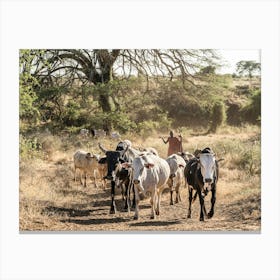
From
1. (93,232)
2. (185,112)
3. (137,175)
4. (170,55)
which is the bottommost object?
(93,232)

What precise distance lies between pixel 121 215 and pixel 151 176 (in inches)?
29.6

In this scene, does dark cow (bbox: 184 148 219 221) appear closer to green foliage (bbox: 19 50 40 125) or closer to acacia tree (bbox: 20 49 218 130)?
acacia tree (bbox: 20 49 218 130)

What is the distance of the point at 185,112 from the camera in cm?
1151

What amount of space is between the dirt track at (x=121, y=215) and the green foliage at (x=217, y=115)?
835 mm

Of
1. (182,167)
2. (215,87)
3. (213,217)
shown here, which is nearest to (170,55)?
(215,87)

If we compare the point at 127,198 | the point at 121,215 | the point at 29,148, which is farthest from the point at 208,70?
the point at 29,148

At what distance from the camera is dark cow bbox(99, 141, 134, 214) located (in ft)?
37.2

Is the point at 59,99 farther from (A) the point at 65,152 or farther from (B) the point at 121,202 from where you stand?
(B) the point at 121,202

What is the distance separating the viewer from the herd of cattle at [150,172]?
11.0m

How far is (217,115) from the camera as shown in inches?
455

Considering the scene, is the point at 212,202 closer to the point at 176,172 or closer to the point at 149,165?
the point at 176,172

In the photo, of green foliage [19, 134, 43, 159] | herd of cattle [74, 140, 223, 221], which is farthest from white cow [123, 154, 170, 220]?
green foliage [19, 134, 43, 159]

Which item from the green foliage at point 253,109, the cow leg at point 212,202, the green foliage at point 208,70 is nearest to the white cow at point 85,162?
the cow leg at point 212,202
